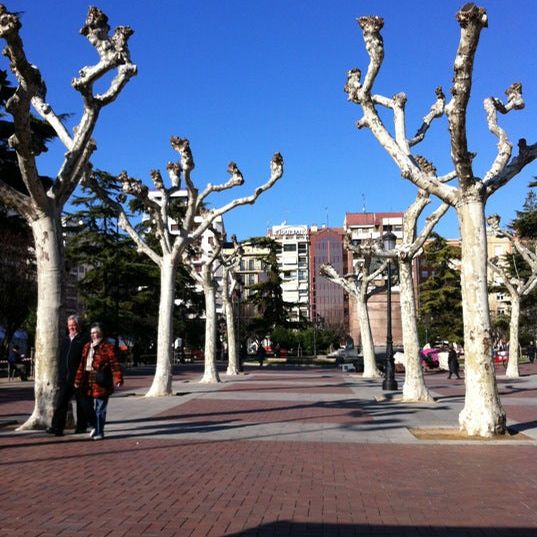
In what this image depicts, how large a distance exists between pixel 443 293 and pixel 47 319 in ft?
171

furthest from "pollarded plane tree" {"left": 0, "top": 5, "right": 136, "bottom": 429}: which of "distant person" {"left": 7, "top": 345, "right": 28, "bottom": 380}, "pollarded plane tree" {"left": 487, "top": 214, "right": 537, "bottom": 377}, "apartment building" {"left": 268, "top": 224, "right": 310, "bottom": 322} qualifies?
"apartment building" {"left": 268, "top": 224, "right": 310, "bottom": 322}

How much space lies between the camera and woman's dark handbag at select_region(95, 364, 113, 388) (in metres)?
10.4

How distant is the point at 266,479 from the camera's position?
7637 mm

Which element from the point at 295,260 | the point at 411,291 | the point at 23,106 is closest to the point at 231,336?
the point at 411,291

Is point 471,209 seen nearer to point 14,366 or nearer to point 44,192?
point 44,192

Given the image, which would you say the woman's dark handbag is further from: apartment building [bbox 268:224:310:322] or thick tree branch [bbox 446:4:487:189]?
apartment building [bbox 268:224:310:322]

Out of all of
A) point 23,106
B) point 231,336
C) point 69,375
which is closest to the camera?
point 69,375

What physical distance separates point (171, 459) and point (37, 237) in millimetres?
4770

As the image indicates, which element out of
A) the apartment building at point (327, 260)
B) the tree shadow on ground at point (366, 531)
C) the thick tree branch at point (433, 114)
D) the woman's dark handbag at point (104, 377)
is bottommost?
the tree shadow on ground at point (366, 531)

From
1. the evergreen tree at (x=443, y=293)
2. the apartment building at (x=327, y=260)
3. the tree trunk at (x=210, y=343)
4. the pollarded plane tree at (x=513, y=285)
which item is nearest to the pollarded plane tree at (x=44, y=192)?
the tree trunk at (x=210, y=343)

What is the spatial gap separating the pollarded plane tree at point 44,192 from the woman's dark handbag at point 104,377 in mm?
1154

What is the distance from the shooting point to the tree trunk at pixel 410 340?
17219 mm

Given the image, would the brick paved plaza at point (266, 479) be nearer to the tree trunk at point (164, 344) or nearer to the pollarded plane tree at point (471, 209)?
the pollarded plane tree at point (471, 209)

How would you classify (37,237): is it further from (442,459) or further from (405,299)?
(405,299)
